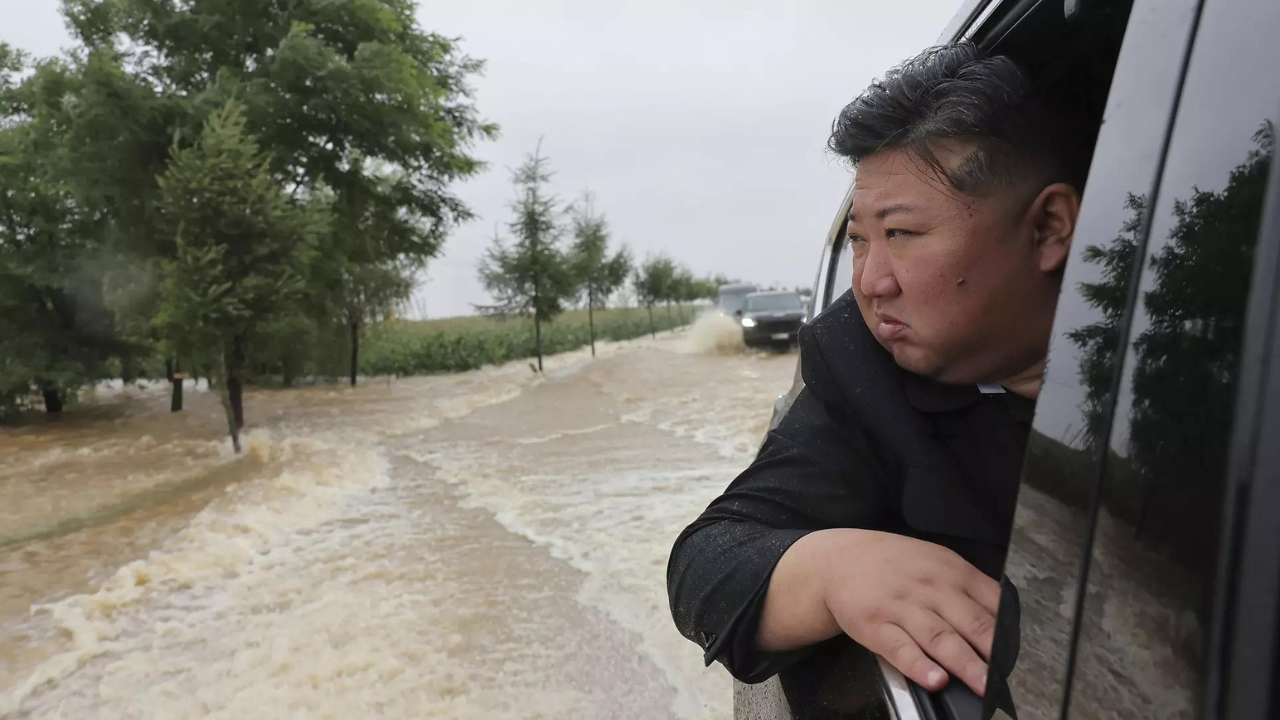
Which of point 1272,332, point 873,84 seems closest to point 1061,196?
point 873,84

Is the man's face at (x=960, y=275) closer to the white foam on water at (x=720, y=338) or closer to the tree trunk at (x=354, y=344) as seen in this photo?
the tree trunk at (x=354, y=344)

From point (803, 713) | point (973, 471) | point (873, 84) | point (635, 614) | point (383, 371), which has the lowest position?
point (383, 371)

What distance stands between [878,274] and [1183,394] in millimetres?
590

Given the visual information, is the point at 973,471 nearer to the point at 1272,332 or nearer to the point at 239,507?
the point at 1272,332

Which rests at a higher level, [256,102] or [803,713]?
[256,102]

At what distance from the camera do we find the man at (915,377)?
1.01 m

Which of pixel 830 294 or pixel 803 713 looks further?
pixel 830 294

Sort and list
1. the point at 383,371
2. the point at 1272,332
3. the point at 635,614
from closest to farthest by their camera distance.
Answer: the point at 1272,332
the point at 635,614
the point at 383,371

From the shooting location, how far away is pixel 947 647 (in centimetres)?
84

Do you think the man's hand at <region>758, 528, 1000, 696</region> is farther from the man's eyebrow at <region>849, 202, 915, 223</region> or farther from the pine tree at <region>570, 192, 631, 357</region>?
the pine tree at <region>570, 192, 631, 357</region>

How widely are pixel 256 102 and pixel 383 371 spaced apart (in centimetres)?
1456

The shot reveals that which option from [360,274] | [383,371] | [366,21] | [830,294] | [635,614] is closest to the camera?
[830,294]

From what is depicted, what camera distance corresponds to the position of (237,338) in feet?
39.4

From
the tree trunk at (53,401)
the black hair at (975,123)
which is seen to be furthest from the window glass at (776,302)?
the black hair at (975,123)
